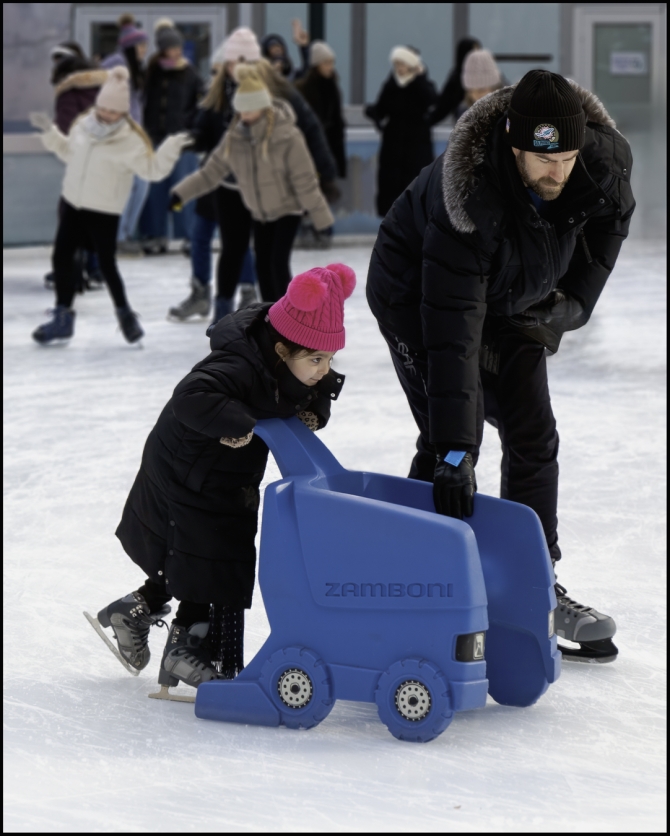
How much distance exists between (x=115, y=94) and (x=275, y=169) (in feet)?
3.11

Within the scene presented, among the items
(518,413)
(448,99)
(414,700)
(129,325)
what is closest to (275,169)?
(129,325)

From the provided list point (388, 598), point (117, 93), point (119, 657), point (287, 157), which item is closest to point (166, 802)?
point (388, 598)

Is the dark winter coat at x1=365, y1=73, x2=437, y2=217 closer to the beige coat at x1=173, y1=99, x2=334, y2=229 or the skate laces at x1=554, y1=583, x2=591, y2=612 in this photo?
the beige coat at x1=173, y1=99, x2=334, y2=229

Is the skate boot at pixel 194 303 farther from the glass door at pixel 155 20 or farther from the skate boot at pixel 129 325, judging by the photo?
the glass door at pixel 155 20

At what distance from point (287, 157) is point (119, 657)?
12.6 feet

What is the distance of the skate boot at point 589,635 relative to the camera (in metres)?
2.60

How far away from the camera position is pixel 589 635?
260 cm

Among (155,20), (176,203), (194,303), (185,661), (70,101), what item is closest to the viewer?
(185,661)

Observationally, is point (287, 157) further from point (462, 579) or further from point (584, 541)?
point (462, 579)

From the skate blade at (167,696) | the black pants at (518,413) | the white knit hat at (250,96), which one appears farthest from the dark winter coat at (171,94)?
the skate blade at (167,696)

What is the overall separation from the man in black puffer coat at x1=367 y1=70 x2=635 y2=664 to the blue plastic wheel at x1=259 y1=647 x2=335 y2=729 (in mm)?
354

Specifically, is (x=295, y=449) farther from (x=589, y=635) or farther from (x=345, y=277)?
(x=589, y=635)

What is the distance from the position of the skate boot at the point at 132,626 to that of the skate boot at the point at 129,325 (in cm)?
401

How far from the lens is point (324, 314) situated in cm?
226
